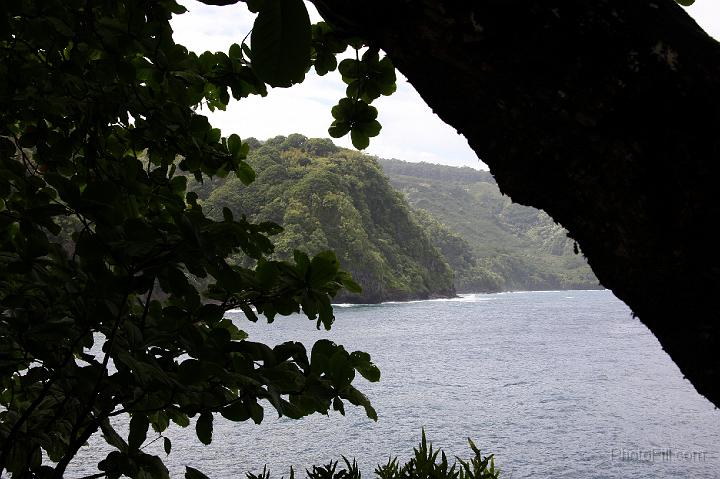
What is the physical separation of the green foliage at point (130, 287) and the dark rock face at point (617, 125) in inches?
22.9

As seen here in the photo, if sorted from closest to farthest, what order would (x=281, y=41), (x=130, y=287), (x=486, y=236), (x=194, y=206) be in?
1. (x=281, y=41)
2. (x=130, y=287)
3. (x=194, y=206)
4. (x=486, y=236)

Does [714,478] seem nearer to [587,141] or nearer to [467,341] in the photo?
[587,141]

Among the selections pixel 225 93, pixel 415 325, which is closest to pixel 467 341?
pixel 415 325

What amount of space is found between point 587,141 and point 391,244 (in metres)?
68.3

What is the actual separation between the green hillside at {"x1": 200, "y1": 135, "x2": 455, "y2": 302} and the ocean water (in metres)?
17.1

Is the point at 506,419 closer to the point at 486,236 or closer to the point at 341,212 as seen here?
the point at 341,212

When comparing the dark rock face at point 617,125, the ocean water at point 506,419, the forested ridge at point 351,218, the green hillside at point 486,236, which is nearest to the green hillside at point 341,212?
the forested ridge at point 351,218

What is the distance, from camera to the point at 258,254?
1.57m

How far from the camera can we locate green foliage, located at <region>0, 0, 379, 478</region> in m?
1.13

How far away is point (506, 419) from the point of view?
21.5m

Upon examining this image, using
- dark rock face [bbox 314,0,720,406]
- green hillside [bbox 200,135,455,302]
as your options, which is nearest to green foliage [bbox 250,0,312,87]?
dark rock face [bbox 314,0,720,406]

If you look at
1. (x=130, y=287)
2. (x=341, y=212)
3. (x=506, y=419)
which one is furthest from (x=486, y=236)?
(x=130, y=287)

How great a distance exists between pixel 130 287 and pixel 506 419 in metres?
21.9

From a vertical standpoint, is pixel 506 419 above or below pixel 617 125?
below
